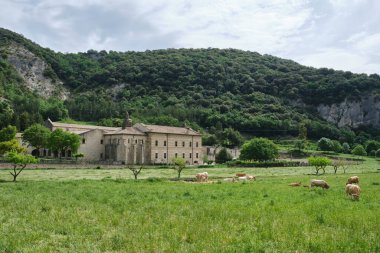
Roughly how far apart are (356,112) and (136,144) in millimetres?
139812

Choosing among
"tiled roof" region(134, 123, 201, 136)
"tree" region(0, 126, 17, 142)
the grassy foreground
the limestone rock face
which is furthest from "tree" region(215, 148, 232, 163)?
the limestone rock face

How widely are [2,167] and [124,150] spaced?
3866 centimetres

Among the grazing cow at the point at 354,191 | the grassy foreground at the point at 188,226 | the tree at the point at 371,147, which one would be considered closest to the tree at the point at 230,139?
the tree at the point at 371,147

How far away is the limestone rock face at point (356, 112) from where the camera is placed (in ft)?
631

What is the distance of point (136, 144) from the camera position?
94.9 meters

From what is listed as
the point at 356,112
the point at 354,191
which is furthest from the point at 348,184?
the point at 356,112

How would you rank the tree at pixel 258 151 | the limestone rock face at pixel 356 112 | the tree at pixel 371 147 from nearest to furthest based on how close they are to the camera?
the tree at pixel 258 151, the tree at pixel 371 147, the limestone rock face at pixel 356 112

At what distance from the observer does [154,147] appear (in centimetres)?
9712

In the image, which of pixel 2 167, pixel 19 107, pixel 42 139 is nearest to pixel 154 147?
pixel 42 139

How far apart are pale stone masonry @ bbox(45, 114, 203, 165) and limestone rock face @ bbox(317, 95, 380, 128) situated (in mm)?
120519

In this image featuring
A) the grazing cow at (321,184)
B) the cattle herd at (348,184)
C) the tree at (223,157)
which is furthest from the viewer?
the tree at (223,157)

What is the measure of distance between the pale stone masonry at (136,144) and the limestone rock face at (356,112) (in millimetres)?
120519

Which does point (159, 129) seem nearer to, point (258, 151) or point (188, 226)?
point (258, 151)

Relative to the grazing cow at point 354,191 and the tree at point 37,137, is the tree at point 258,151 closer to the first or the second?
the tree at point 37,137
